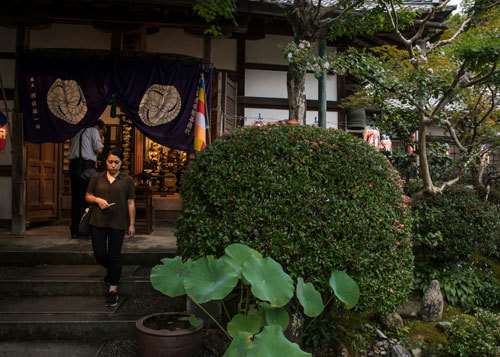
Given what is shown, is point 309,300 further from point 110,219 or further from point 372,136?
point 372,136

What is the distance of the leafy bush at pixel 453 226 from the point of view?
5.73 meters

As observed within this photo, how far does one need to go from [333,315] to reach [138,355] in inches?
92.5

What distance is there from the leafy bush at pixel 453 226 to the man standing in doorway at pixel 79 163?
6.08 m

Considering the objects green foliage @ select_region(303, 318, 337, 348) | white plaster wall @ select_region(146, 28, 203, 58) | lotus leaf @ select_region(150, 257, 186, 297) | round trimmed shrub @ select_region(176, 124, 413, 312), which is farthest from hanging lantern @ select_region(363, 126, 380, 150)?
lotus leaf @ select_region(150, 257, 186, 297)

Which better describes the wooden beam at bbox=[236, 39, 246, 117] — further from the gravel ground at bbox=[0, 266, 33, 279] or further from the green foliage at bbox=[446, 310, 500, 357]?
the green foliage at bbox=[446, 310, 500, 357]

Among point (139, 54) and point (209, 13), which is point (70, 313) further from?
point (209, 13)

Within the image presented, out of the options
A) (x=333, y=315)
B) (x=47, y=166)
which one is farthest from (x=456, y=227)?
(x=47, y=166)

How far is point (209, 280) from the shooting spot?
3191 millimetres

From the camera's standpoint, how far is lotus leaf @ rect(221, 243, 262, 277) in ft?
10.3

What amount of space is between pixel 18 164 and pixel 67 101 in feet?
5.54

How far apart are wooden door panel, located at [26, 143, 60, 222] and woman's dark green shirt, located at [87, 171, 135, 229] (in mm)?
5069

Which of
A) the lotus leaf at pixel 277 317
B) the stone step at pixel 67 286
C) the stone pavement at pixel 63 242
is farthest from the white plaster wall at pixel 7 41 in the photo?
the lotus leaf at pixel 277 317

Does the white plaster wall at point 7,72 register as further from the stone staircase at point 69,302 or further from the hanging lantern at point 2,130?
the stone staircase at point 69,302

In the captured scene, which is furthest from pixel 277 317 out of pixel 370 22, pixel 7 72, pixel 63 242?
pixel 7 72
